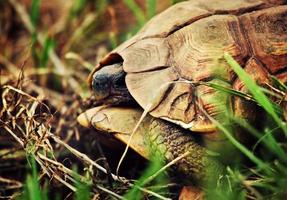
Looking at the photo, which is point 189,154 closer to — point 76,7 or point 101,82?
point 101,82

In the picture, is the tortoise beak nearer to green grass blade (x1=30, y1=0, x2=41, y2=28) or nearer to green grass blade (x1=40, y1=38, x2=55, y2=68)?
green grass blade (x1=40, y1=38, x2=55, y2=68)

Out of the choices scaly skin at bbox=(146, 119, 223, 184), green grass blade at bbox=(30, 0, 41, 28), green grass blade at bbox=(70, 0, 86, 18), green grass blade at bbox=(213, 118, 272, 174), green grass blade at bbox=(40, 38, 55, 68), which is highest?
green grass blade at bbox=(30, 0, 41, 28)

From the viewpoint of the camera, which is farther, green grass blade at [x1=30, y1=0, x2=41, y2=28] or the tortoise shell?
green grass blade at [x1=30, y1=0, x2=41, y2=28]

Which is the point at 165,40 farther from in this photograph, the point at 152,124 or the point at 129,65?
the point at 152,124

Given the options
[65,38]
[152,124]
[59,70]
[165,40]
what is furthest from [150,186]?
[65,38]

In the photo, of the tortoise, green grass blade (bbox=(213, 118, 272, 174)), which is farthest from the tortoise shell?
green grass blade (bbox=(213, 118, 272, 174))
